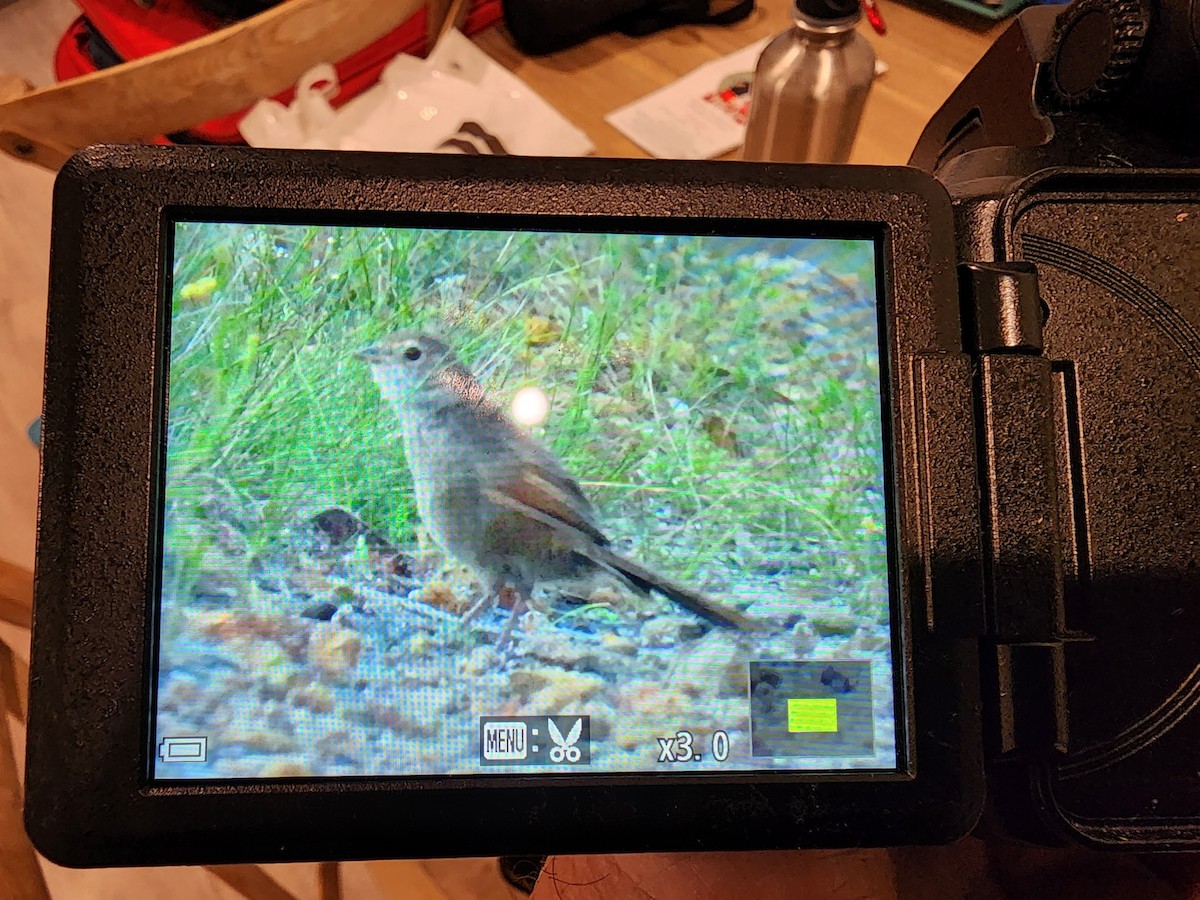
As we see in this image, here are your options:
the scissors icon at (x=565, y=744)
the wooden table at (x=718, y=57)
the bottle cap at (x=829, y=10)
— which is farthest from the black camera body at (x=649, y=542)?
the wooden table at (x=718, y=57)

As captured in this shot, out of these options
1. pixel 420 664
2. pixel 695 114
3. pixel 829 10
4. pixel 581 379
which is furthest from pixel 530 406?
pixel 695 114

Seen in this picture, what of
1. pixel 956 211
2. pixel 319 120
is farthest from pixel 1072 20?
pixel 319 120

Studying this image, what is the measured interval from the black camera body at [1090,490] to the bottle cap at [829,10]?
0.27 m

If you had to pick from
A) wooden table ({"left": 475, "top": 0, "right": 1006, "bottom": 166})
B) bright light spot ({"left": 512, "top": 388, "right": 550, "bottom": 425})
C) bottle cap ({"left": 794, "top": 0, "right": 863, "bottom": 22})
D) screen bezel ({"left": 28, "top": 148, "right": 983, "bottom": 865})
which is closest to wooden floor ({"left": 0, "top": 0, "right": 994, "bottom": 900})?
wooden table ({"left": 475, "top": 0, "right": 1006, "bottom": 166})

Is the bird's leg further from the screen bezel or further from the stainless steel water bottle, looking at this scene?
the stainless steel water bottle

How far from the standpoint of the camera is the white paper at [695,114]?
2.92ft

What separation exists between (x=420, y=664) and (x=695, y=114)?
2.35 feet

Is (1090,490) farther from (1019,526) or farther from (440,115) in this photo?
(440,115)

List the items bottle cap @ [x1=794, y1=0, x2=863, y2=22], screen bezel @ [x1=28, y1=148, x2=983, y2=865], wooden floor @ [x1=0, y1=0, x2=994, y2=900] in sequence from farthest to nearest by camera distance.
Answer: wooden floor @ [x1=0, y1=0, x2=994, y2=900] < bottle cap @ [x1=794, y1=0, x2=863, y2=22] < screen bezel @ [x1=28, y1=148, x2=983, y2=865]

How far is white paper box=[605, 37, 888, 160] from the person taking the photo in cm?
89

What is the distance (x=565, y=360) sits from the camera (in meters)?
0.43

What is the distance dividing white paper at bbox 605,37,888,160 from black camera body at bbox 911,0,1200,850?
47 centimetres

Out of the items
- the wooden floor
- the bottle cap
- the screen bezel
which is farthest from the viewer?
the wooden floor

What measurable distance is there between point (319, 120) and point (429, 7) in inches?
6.7
